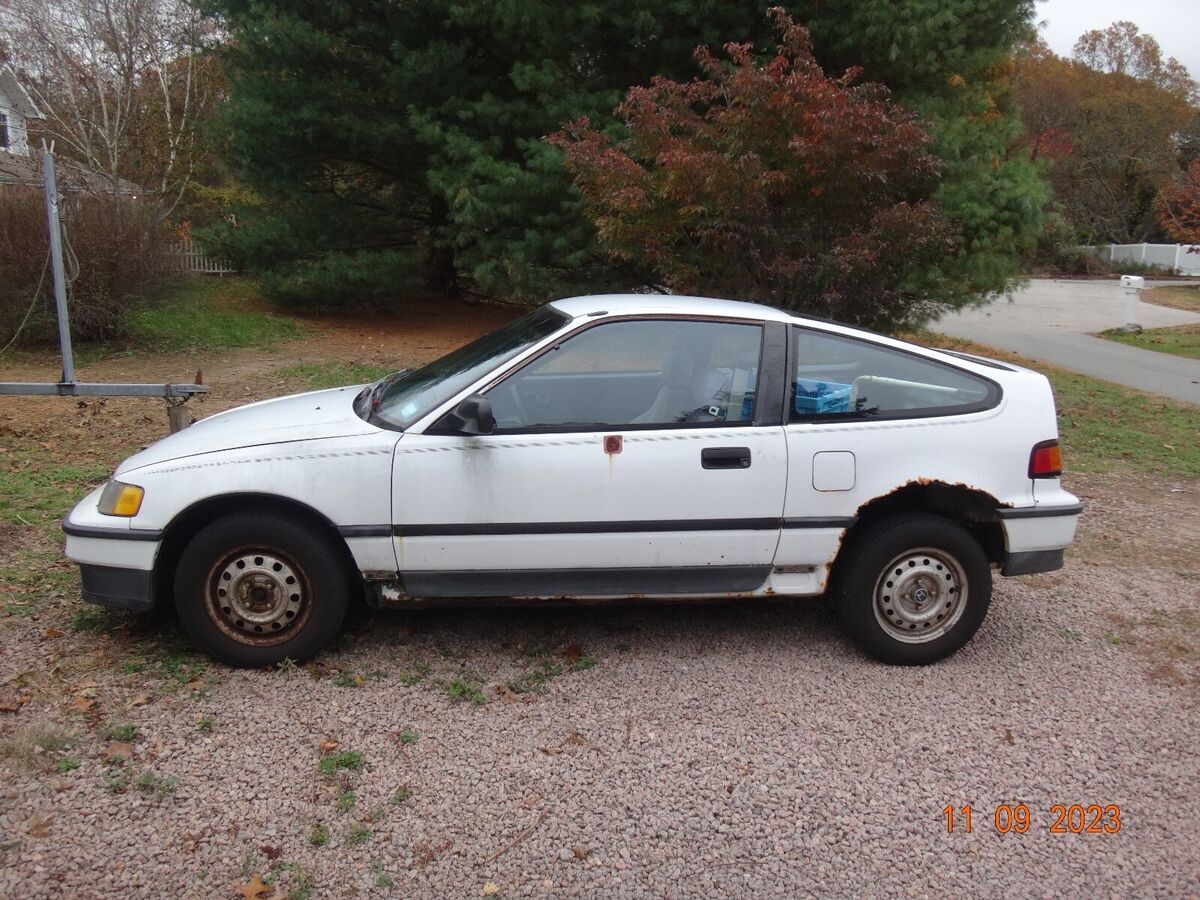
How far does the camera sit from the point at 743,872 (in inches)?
123

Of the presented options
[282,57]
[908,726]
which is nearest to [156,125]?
[282,57]

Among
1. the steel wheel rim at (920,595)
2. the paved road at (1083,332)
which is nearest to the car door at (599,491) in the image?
the steel wheel rim at (920,595)

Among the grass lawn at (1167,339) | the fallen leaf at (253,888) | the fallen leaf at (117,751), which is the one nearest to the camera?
the fallen leaf at (253,888)

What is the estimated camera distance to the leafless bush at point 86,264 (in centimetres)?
1381

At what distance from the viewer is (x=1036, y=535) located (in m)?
4.46

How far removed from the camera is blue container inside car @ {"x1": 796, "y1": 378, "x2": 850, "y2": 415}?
4402 millimetres

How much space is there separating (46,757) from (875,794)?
2.91 metres

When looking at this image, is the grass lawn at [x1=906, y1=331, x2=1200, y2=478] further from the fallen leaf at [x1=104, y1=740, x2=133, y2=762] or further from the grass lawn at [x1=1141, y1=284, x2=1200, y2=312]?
the grass lawn at [x1=1141, y1=284, x2=1200, y2=312]

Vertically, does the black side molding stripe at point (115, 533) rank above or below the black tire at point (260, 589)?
above

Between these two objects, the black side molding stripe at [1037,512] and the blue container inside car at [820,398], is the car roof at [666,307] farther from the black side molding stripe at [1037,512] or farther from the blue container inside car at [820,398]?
the black side molding stripe at [1037,512]

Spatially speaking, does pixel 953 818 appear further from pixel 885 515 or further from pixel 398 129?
pixel 398 129

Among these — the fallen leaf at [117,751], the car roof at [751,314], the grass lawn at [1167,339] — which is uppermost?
the car roof at [751,314]
